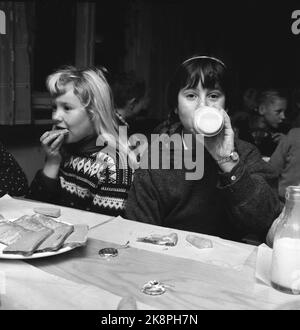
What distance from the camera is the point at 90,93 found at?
1863mm

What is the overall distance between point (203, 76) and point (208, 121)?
0.29 m

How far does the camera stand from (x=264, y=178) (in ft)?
4.80

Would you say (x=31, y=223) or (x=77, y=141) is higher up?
(x=77, y=141)

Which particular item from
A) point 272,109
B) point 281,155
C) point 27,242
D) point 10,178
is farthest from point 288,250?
point 272,109

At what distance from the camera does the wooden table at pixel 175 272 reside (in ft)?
2.73

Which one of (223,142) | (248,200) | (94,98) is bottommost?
(248,200)

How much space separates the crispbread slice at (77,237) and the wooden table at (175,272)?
3cm

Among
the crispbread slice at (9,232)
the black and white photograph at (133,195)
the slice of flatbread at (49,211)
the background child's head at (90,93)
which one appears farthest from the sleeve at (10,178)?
the crispbread slice at (9,232)

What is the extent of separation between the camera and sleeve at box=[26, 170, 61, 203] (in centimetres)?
186

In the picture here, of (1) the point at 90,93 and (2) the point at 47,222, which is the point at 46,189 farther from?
(2) the point at 47,222

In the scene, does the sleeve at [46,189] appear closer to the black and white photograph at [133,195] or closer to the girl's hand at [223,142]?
the black and white photograph at [133,195]
